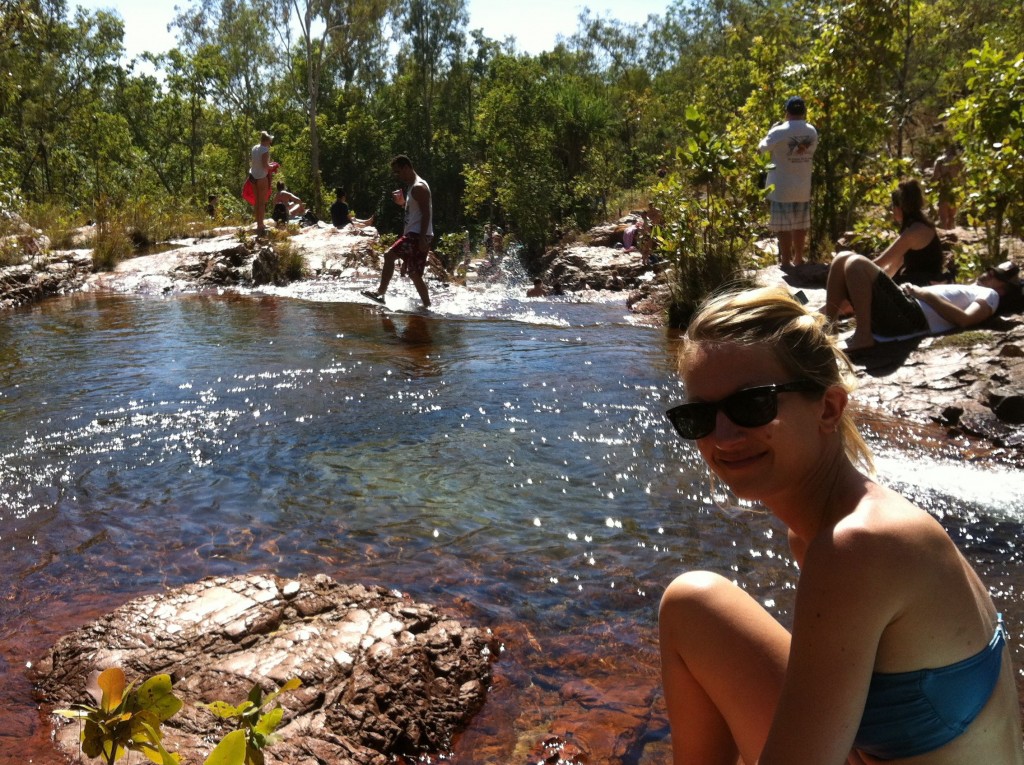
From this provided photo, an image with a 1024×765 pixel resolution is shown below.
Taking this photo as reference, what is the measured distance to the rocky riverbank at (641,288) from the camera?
603 cm

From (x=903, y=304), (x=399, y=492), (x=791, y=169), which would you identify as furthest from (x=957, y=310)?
(x=399, y=492)

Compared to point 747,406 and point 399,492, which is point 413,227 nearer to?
point 399,492

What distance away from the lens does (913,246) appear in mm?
8266

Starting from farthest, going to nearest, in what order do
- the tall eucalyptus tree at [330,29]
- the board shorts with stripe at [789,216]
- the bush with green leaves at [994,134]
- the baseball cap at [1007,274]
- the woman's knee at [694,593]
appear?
the tall eucalyptus tree at [330,29]
the board shorts with stripe at [789,216]
the bush with green leaves at [994,134]
the baseball cap at [1007,274]
the woman's knee at [694,593]

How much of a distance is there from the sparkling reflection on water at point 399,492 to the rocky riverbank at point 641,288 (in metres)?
0.89

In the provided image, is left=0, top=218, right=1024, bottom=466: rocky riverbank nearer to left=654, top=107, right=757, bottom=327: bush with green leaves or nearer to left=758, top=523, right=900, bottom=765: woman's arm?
left=654, top=107, right=757, bottom=327: bush with green leaves

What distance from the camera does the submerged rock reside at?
2.58 metres

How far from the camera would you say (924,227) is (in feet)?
27.1

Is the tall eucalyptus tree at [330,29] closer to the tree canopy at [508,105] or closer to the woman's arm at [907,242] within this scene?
the tree canopy at [508,105]

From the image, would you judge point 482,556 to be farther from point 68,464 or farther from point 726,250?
point 726,250

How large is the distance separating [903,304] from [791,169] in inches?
133

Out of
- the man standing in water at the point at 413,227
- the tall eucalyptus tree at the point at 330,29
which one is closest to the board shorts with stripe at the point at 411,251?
the man standing in water at the point at 413,227

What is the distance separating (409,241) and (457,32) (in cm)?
3759

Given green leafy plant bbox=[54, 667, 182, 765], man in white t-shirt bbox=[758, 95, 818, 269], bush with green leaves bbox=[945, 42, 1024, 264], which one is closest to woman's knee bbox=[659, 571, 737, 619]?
green leafy plant bbox=[54, 667, 182, 765]
